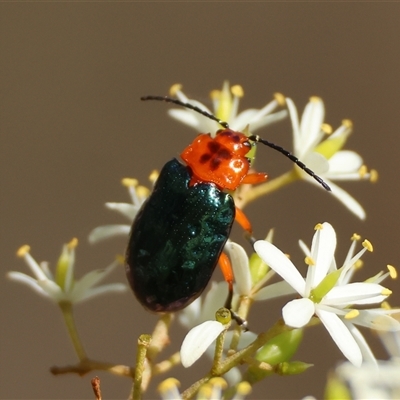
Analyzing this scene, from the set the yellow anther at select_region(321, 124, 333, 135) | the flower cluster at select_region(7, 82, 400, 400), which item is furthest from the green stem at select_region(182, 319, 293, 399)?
the yellow anther at select_region(321, 124, 333, 135)

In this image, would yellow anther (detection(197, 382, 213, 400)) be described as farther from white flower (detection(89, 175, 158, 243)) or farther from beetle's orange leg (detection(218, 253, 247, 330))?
white flower (detection(89, 175, 158, 243))

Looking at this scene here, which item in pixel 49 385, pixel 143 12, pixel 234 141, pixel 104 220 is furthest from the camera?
pixel 143 12

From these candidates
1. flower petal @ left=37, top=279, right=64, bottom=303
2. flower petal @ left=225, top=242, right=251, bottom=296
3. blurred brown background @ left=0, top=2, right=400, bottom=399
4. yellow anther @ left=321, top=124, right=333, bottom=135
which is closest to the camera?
flower petal @ left=225, top=242, right=251, bottom=296

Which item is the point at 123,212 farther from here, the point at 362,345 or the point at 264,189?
the point at 362,345

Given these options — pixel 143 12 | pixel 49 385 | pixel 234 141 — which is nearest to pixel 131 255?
pixel 234 141

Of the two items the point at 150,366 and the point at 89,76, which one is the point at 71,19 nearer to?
the point at 89,76

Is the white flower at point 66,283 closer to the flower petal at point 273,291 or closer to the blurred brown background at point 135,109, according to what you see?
→ the flower petal at point 273,291

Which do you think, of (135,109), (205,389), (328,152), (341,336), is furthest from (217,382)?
(135,109)
